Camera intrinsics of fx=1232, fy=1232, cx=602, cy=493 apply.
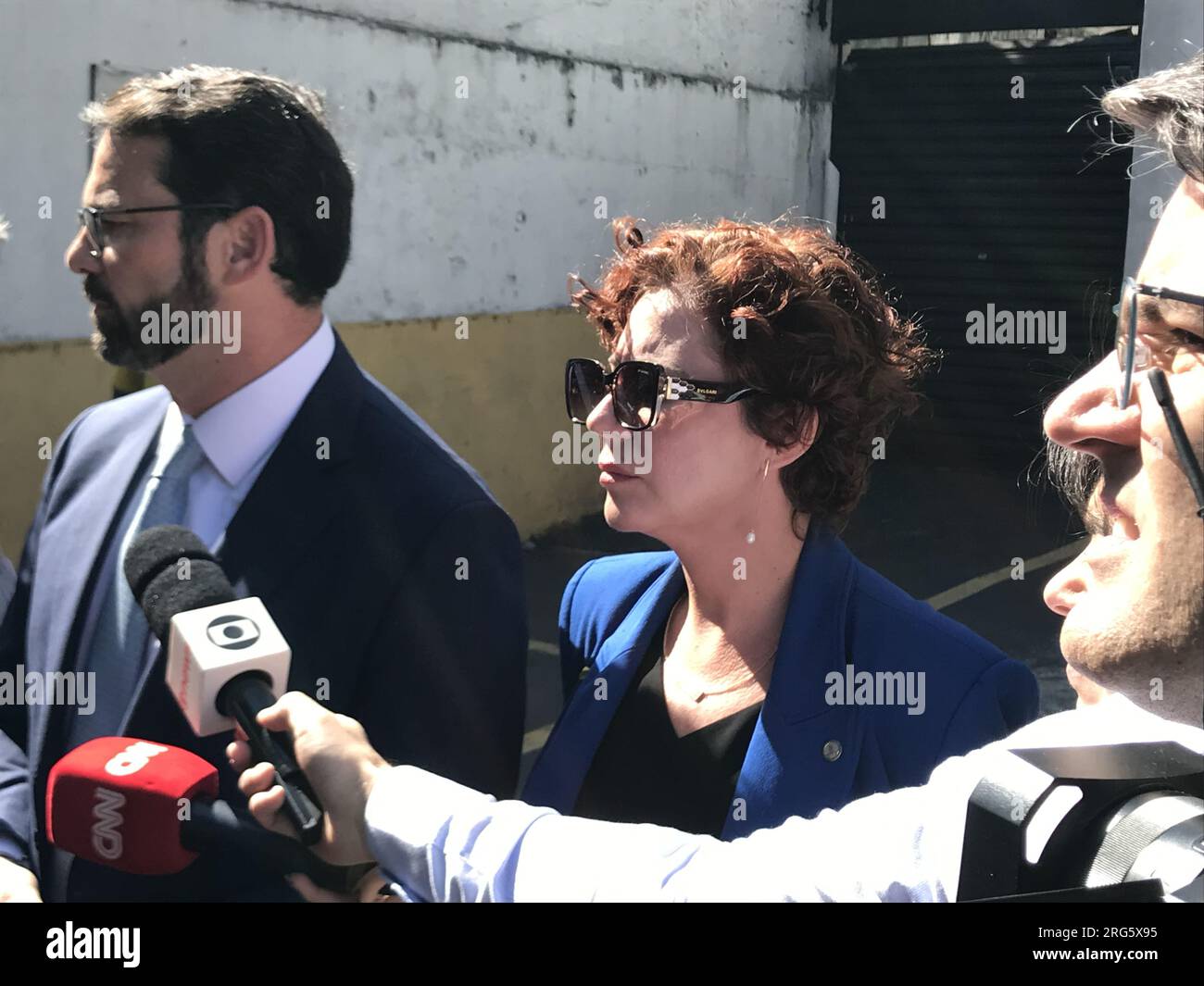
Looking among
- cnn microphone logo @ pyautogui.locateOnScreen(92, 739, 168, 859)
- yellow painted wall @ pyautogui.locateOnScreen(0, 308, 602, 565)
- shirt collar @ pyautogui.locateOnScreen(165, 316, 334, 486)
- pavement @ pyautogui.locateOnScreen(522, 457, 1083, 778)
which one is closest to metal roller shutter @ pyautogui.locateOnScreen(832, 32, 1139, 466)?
pavement @ pyautogui.locateOnScreen(522, 457, 1083, 778)

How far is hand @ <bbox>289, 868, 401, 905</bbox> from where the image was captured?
117 centimetres

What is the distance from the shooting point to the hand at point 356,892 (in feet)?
3.82

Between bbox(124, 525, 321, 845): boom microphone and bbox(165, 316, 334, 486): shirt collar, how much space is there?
0.31 m

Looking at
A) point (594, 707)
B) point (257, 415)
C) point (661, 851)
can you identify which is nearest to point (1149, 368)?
point (661, 851)

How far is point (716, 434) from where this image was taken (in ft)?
6.07

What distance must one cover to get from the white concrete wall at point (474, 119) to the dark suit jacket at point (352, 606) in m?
1.84

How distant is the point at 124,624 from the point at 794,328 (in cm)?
108

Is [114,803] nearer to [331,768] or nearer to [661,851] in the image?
[331,768]

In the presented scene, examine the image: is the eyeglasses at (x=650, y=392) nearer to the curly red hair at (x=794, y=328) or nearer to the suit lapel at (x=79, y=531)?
the curly red hair at (x=794, y=328)

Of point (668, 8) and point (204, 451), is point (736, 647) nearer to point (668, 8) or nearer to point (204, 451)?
point (204, 451)

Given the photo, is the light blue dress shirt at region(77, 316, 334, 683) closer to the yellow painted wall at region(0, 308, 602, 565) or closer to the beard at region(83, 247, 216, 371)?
the beard at region(83, 247, 216, 371)
